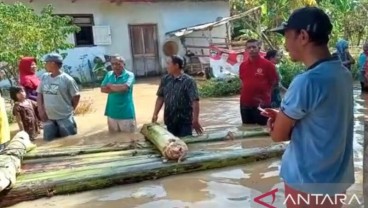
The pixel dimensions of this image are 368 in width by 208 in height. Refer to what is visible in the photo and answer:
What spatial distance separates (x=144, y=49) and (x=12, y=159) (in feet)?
45.9

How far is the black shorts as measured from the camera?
7137 millimetres

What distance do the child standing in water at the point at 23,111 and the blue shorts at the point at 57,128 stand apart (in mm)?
804

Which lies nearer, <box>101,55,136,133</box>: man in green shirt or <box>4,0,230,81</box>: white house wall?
<box>101,55,136,133</box>: man in green shirt

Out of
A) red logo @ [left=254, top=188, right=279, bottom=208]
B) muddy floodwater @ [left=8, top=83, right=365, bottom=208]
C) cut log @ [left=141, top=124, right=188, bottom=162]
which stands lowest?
red logo @ [left=254, top=188, right=279, bottom=208]

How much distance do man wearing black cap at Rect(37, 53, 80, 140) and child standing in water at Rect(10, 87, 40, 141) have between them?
833 mm

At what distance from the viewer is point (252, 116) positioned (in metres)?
7.25

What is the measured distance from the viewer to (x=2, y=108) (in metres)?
4.84

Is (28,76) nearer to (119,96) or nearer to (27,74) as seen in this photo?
(27,74)

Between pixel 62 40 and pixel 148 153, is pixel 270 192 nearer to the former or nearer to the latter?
pixel 148 153

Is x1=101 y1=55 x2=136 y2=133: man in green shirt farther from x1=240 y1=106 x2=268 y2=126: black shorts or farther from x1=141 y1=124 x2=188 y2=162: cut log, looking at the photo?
x1=240 y1=106 x2=268 y2=126: black shorts

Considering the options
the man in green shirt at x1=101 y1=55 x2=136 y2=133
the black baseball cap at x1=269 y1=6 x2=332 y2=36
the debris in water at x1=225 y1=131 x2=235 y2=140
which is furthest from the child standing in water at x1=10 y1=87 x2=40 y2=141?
→ the black baseball cap at x1=269 y1=6 x2=332 y2=36

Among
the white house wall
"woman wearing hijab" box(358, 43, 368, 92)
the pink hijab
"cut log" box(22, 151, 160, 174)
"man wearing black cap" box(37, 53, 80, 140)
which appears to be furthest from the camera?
the white house wall

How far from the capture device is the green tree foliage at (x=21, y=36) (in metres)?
9.42

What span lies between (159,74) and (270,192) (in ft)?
48.1
